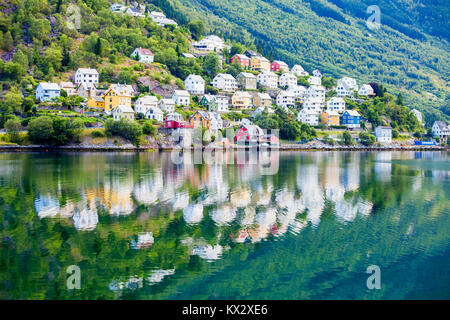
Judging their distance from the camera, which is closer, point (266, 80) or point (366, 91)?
point (266, 80)

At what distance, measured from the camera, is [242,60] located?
113375 millimetres

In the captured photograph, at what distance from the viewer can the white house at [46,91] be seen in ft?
235

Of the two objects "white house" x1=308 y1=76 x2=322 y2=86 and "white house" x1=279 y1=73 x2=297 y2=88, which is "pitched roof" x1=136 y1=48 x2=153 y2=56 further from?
"white house" x1=308 y1=76 x2=322 y2=86

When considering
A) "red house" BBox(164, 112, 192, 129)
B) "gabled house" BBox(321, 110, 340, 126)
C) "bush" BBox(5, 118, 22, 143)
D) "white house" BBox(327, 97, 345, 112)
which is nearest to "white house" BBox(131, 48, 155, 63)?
"red house" BBox(164, 112, 192, 129)

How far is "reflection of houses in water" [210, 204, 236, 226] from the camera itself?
67.9 feet

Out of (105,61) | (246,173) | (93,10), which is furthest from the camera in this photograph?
(93,10)

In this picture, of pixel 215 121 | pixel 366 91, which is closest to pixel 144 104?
pixel 215 121

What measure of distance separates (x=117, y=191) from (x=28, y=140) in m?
39.5

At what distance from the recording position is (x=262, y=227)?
64.6ft

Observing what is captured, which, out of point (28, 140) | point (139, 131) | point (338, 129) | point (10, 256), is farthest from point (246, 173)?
point (338, 129)

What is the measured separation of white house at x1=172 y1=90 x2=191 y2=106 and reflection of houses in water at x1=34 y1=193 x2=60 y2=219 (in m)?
58.5

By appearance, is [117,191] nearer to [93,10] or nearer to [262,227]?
[262,227]

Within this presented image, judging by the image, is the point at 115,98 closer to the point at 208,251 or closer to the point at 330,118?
the point at 330,118

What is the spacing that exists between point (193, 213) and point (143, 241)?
16.9 feet
